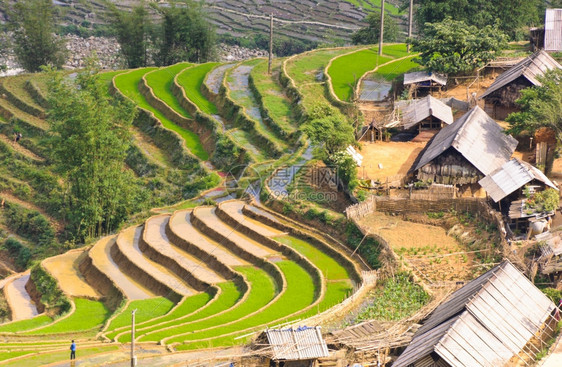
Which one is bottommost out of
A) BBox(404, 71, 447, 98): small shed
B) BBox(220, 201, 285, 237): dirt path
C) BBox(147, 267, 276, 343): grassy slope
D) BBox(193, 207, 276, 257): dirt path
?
BBox(147, 267, 276, 343): grassy slope

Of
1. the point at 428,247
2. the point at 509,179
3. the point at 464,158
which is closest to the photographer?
the point at 428,247

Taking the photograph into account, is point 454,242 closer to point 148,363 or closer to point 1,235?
point 148,363

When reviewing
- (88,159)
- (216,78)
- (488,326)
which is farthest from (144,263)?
(216,78)

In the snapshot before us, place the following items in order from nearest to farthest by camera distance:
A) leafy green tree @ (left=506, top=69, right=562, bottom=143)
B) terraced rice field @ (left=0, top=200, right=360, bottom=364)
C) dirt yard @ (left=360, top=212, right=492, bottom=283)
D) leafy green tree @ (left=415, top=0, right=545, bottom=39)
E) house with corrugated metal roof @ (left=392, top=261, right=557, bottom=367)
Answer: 1. house with corrugated metal roof @ (left=392, top=261, right=557, bottom=367)
2. terraced rice field @ (left=0, top=200, right=360, bottom=364)
3. dirt yard @ (left=360, top=212, right=492, bottom=283)
4. leafy green tree @ (left=506, top=69, right=562, bottom=143)
5. leafy green tree @ (left=415, top=0, right=545, bottom=39)

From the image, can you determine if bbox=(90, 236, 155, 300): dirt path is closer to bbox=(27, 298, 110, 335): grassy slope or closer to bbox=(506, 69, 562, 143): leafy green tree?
bbox=(27, 298, 110, 335): grassy slope

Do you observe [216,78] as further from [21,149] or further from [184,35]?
[21,149]

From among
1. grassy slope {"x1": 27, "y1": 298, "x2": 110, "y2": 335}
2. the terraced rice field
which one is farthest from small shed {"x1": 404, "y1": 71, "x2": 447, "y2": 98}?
grassy slope {"x1": 27, "y1": 298, "x2": 110, "y2": 335}

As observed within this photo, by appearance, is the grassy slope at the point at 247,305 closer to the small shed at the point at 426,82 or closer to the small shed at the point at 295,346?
the small shed at the point at 295,346
